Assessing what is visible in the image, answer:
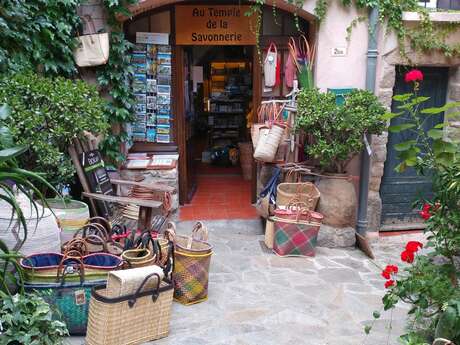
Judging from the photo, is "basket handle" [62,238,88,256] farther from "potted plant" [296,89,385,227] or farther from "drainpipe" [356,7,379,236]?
"drainpipe" [356,7,379,236]

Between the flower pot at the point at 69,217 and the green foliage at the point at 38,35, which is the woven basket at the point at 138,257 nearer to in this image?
the flower pot at the point at 69,217

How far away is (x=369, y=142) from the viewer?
20.1 feet

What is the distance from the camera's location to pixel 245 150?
8.50 meters

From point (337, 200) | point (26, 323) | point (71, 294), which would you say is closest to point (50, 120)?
point (71, 294)

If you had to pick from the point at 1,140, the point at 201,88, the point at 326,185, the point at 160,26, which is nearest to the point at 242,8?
the point at 160,26

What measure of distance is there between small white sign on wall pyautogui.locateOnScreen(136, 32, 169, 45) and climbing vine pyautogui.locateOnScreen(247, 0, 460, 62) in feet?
4.05

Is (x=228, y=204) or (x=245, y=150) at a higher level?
(x=245, y=150)

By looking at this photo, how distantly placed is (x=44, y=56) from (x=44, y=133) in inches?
45.7

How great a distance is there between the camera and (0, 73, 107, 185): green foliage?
4363 millimetres

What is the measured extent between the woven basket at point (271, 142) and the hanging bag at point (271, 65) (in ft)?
2.82

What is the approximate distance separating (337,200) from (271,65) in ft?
6.19

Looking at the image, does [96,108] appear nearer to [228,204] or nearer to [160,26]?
[160,26]

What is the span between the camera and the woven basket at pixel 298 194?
5.68 metres

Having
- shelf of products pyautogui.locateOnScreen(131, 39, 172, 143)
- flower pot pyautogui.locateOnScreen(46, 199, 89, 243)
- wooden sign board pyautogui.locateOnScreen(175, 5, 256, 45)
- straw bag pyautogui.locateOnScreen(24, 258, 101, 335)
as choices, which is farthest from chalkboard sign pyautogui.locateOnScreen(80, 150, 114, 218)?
wooden sign board pyautogui.locateOnScreen(175, 5, 256, 45)
